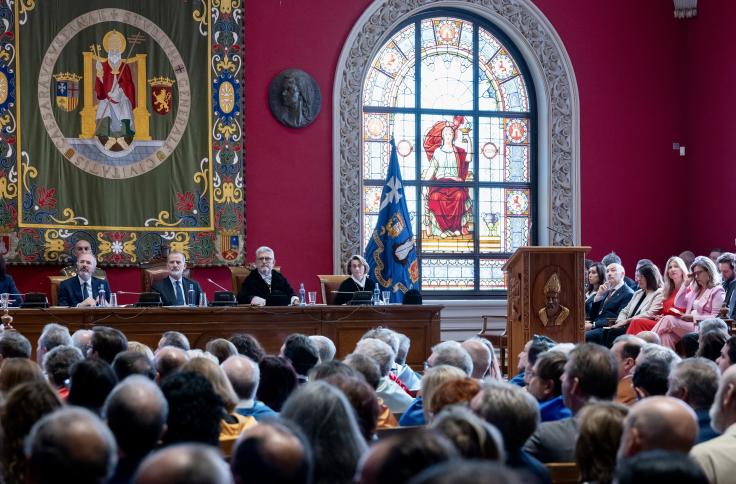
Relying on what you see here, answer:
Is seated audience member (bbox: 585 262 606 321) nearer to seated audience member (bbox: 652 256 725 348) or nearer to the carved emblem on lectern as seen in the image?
seated audience member (bbox: 652 256 725 348)

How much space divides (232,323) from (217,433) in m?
5.57

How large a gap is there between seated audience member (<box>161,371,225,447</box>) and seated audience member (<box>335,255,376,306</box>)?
20.7ft

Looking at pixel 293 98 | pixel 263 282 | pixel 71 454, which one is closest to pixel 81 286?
pixel 263 282

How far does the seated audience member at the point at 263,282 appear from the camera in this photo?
943 centimetres

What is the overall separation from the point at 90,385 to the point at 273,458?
1.73 metres

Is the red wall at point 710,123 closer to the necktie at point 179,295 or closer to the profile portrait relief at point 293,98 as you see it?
the profile portrait relief at point 293,98

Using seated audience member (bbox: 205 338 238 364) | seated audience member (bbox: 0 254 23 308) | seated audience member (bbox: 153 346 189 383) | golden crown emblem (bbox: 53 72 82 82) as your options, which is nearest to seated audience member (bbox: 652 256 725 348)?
seated audience member (bbox: 205 338 238 364)

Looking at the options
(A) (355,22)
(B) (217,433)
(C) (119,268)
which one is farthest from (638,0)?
(B) (217,433)

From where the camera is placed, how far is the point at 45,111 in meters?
10.2

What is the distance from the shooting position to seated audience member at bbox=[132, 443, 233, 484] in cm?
164

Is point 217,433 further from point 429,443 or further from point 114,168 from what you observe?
point 114,168

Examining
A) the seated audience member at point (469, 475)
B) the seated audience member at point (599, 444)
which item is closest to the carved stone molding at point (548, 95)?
the seated audience member at point (599, 444)

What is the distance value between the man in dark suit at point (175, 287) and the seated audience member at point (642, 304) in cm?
381

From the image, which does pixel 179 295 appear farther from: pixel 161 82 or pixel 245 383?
pixel 245 383
